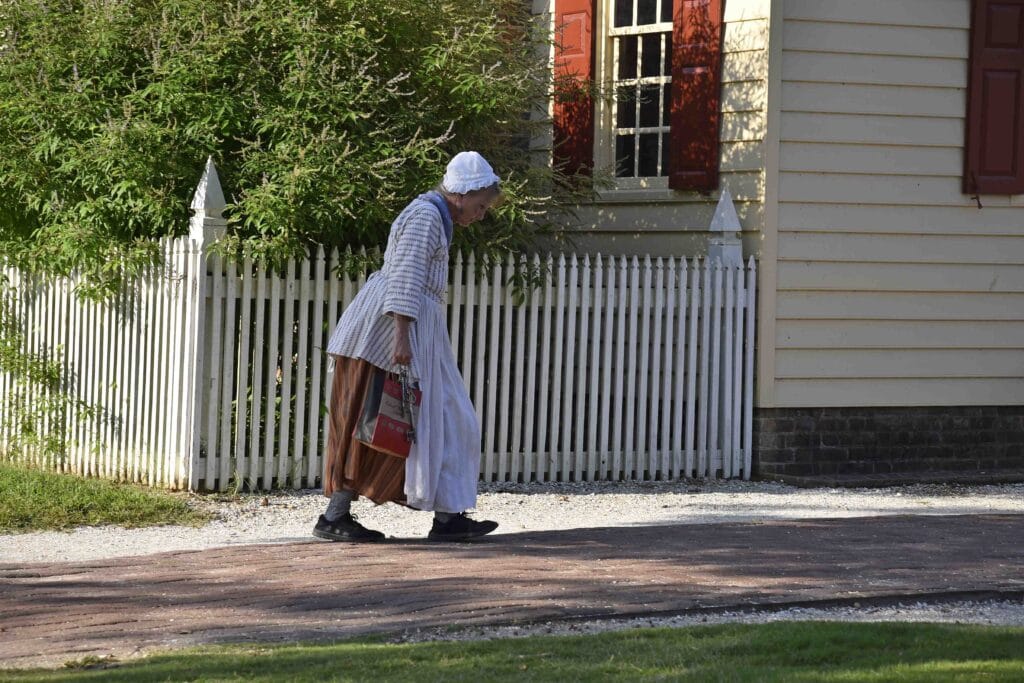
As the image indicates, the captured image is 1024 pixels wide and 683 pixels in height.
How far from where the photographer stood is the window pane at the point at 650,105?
11750 mm

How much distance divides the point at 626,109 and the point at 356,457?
5937mm

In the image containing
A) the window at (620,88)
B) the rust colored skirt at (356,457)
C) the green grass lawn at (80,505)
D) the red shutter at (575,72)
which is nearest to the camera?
the rust colored skirt at (356,457)

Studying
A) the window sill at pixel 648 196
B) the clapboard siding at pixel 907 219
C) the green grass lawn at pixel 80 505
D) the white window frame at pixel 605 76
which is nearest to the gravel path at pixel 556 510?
the green grass lawn at pixel 80 505

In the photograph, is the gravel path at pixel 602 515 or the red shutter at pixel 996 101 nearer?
the gravel path at pixel 602 515

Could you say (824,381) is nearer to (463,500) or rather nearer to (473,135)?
(473,135)

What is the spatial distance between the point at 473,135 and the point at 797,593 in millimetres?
5312

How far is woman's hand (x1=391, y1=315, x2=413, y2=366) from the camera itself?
664 centimetres

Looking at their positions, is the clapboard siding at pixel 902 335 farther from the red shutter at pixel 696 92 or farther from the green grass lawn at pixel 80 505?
the green grass lawn at pixel 80 505

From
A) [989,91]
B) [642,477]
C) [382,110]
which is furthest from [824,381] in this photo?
[382,110]

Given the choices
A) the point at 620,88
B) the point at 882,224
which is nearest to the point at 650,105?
the point at 620,88

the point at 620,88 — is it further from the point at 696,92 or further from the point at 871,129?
the point at 871,129

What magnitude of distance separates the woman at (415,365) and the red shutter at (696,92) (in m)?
4.39

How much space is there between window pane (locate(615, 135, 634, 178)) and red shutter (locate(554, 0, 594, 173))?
229 mm

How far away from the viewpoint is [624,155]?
1198cm
